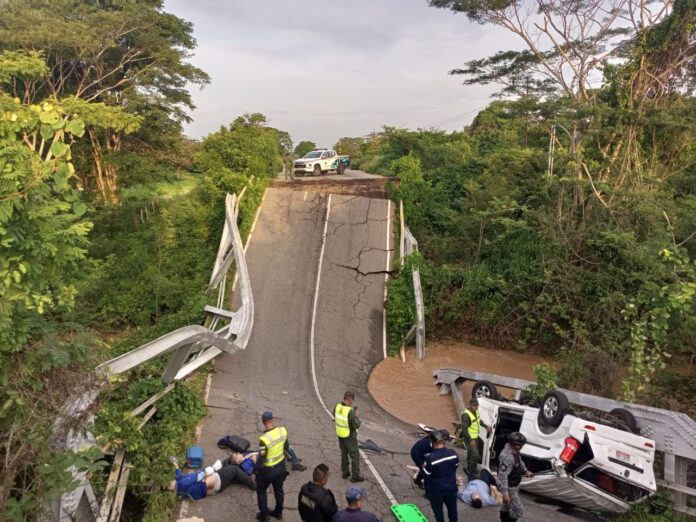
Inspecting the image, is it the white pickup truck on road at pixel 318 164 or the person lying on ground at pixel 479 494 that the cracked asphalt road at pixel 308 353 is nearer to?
the person lying on ground at pixel 479 494

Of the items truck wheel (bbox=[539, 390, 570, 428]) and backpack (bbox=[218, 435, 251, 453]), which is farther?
backpack (bbox=[218, 435, 251, 453])

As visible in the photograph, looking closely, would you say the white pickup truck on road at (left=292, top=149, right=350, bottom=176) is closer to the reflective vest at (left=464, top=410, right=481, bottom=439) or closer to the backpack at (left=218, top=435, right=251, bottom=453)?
the backpack at (left=218, top=435, right=251, bottom=453)

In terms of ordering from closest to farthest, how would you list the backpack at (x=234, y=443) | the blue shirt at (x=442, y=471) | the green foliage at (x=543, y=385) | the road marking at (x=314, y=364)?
1. the blue shirt at (x=442, y=471)
2. the road marking at (x=314, y=364)
3. the backpack at (x=234, y=443)
4. the green foliage at (x=543, y=385)

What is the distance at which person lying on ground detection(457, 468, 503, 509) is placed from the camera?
7.28 meters

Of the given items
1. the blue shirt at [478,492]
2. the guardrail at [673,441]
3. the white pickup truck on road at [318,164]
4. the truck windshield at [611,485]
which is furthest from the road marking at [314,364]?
the white pickup truck on road at [318,164]

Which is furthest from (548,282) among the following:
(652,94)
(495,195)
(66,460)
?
(66,460)

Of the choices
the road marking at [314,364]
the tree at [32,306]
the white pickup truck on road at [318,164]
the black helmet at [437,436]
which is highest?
the white pickup truck on road at [318,164]

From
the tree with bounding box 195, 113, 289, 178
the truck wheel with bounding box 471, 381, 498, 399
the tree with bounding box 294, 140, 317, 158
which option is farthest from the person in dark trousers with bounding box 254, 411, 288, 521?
the tree with bounding box 294, 140, 317, 158

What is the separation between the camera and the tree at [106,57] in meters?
20.6

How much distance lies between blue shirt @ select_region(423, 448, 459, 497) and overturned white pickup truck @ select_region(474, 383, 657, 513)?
6.07ft

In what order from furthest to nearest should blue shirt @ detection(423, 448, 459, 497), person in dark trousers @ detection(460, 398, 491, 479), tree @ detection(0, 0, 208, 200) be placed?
tree @ detection(0, 0, 208, 200)
person in dark trousers @ detection(460, 398, 491, 479)
blue shirt @ detection(423, 448, 459, 497)

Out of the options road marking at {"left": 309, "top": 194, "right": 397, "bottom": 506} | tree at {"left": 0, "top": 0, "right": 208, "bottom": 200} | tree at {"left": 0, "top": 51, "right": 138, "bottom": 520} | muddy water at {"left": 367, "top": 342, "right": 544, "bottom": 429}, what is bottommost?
muddy water at {"left": 367, "top": 342, "right": 544, "bottom": 429}

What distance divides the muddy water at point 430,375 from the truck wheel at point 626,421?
5.45m

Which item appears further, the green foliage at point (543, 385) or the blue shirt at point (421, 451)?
the green foliage at point (543, 385)
